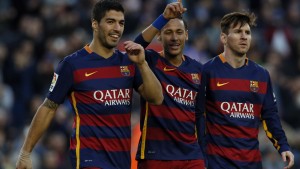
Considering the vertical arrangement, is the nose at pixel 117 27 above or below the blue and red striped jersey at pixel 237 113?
above

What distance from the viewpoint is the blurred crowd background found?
16734 mm

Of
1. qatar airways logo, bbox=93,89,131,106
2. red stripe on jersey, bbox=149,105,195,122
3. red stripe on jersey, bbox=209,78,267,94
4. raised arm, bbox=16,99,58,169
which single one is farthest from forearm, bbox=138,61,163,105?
red stripe on jersey, bbox=209,78,267,94

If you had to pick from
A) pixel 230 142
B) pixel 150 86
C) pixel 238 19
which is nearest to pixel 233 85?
pixel 230 142

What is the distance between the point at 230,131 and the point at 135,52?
161 cm

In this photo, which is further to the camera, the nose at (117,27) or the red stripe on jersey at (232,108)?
the red stripe on jersey at (232,108)

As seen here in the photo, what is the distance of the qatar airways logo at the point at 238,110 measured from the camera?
11.3 metres

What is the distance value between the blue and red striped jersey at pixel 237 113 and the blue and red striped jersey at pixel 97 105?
1.09 meters

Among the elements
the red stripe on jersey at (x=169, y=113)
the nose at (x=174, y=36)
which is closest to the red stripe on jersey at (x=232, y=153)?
the red stripe on jersey at (x=169, y=113)

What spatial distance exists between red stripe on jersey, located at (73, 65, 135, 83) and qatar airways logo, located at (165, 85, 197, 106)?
0.61m

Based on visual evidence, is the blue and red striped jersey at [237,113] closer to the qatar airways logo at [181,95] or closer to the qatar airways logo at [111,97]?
the qatar airways logo at [181,95]

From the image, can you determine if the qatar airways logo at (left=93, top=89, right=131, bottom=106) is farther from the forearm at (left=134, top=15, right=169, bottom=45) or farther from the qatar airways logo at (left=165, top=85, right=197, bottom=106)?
the forearm at (left=134, top=15, right=169, bottom=45)

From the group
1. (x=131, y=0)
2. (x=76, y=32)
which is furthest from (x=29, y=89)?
(x=131, y=0)

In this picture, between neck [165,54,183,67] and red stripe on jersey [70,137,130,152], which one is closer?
red stripe on jersey [70,137,130,152]

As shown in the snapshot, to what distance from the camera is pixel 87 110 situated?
34.4 feet
